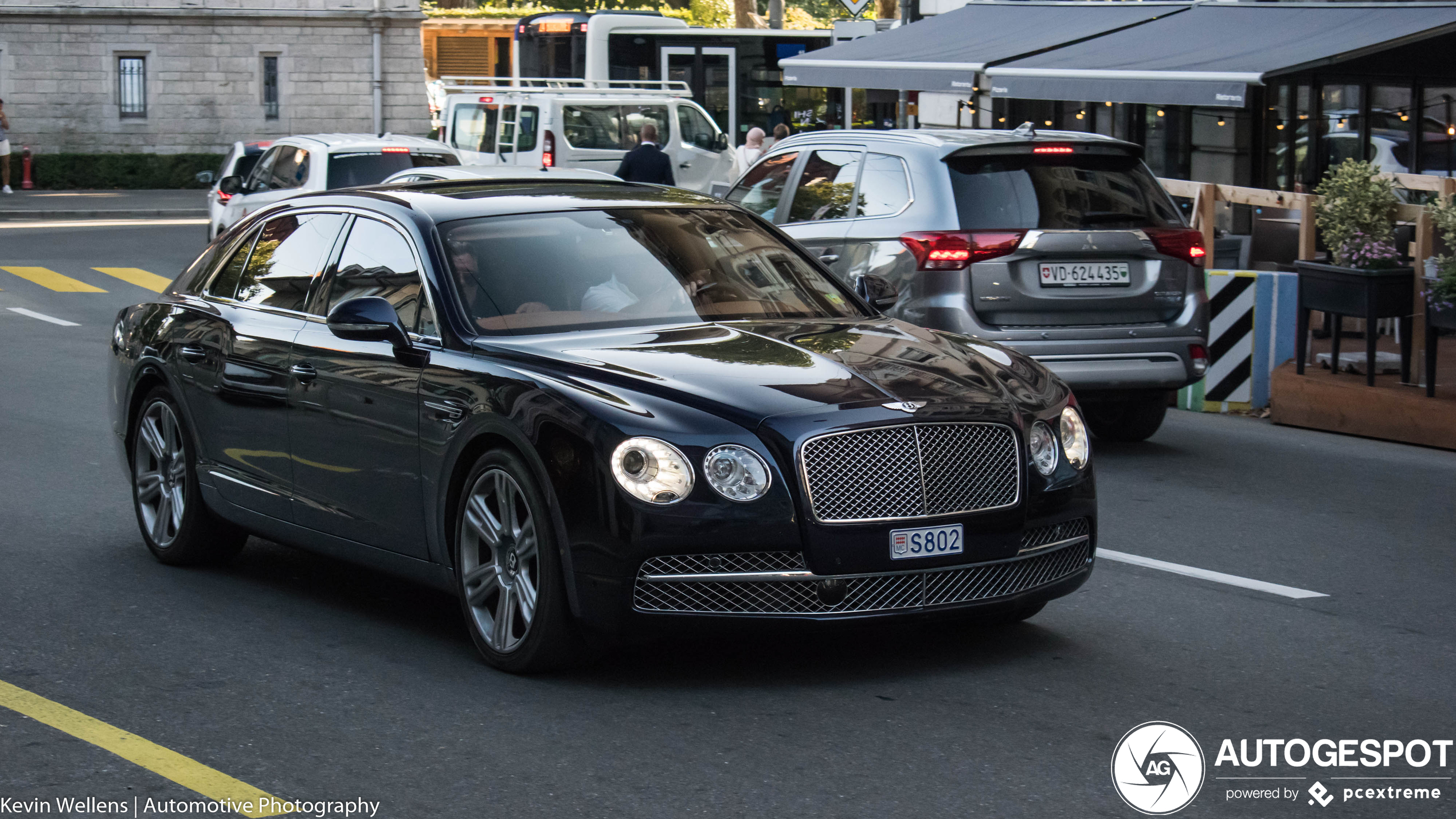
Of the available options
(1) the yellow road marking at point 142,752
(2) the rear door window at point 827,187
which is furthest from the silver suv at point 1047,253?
(1) the yellow road marking at point 142,752

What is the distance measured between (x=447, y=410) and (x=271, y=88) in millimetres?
46677

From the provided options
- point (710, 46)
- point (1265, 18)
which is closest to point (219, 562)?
point (1265, 18)

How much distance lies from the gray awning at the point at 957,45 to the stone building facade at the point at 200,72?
27.4m

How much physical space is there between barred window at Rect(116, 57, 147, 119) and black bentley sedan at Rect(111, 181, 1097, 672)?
44193mm

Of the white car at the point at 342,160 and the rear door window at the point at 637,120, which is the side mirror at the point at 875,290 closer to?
the white car at the point at 342,160

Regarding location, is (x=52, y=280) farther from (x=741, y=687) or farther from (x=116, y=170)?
(x=116, y=170)

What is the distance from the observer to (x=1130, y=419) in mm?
11375

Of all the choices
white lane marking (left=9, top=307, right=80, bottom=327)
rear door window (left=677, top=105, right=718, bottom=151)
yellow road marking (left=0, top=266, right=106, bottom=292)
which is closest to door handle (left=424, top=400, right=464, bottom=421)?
white lane marking (left=9, top=307, right=80, bottom=327)

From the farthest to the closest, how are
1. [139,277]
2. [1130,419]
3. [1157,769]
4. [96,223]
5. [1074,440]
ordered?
[96,223] < [139,277] < [1130,419] < [1074,440] < [1157,769]

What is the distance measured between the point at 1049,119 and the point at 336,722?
23.2 meters

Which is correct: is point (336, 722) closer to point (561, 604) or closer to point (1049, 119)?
point (561, 604)

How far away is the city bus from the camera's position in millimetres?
36156

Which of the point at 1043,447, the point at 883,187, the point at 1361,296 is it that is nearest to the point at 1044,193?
the point at 883,187

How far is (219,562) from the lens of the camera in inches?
305
